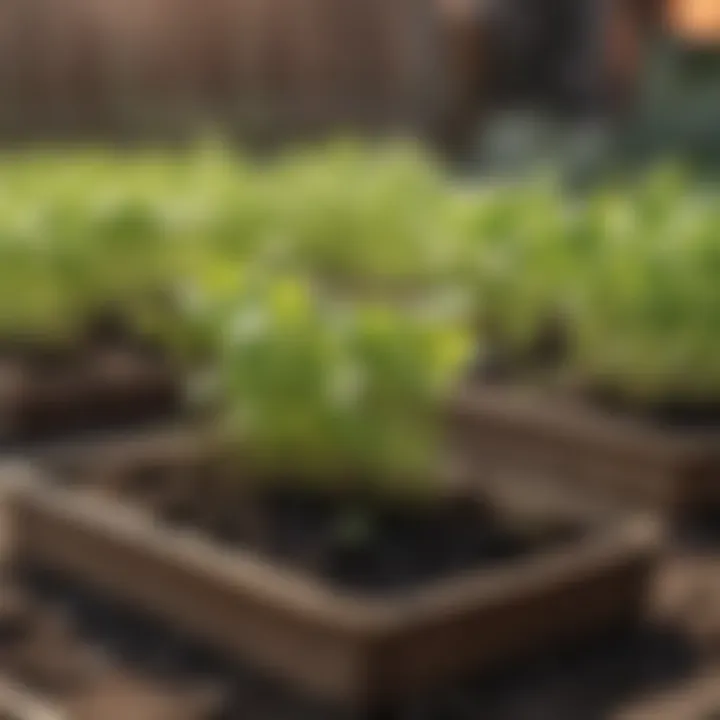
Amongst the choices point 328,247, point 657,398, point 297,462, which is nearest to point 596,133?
point 328,247

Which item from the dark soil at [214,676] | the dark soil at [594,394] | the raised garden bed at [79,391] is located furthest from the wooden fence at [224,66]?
the dark soil at [214,676]

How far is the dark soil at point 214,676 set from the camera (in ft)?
3.03

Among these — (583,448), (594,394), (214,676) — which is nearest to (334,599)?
(214,676)

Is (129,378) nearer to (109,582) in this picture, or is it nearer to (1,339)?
(1,339)

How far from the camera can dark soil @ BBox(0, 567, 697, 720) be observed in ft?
3.03

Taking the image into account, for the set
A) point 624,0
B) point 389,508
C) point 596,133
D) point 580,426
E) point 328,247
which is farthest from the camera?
point 624,0

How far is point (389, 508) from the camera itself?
1118 mm

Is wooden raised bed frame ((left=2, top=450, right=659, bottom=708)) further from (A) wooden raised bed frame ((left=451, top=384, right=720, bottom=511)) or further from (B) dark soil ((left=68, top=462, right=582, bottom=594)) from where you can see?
(A) wooden raised bed frame ((left=451, top=384, right=720, bottom=511))

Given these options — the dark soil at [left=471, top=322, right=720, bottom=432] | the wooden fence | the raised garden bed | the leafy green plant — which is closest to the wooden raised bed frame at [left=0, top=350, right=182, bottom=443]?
the raised garden bed

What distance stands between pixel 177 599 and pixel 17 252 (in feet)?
2.11

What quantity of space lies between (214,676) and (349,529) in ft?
0.52

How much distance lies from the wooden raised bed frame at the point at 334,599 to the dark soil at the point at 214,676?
1 cm

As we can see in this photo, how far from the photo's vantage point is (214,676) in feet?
3.18

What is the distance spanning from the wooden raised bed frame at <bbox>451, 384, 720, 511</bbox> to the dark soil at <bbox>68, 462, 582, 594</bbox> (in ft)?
0.65
